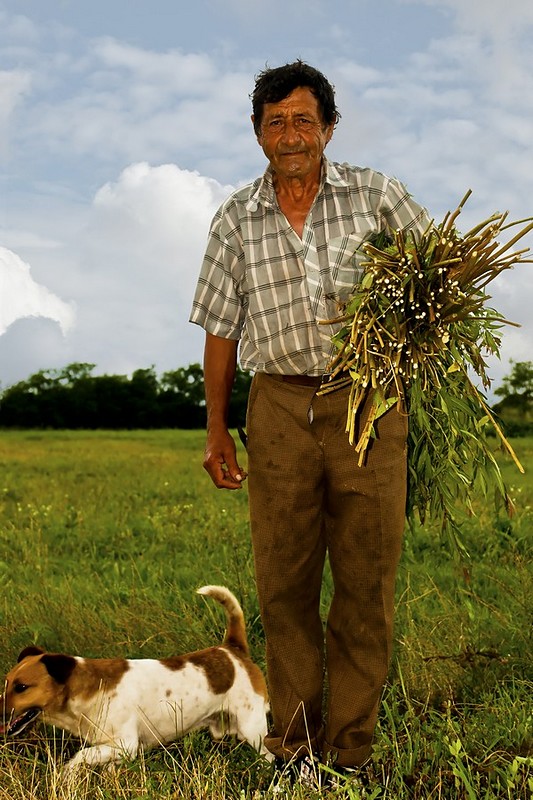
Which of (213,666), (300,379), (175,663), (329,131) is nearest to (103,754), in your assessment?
(175,663)

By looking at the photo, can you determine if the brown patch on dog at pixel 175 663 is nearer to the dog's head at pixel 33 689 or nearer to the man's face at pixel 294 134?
the dog's head at pixel 33 689

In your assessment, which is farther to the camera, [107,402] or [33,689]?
[107,402]

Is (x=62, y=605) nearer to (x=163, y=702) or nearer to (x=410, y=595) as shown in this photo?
(x=163, y=702)

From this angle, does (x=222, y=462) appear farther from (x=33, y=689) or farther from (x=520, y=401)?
(x=520, y=401)

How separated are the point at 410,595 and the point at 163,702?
7.88 ft

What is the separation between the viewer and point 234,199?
4199mm

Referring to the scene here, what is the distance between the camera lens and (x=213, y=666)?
4.47 meters

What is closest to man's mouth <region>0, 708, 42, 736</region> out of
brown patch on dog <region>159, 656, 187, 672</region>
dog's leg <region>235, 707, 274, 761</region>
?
brown patch on dog <region>159, 656, 187, 672</region>

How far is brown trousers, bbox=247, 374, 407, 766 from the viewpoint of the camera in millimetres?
3879

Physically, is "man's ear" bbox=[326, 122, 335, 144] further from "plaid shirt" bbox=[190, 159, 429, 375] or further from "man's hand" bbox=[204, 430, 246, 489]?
"man's hand" bbox=[204, 430, 246, 489]

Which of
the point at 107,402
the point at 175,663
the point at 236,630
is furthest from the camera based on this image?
the point at 107,402

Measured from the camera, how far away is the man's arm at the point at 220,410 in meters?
4.20

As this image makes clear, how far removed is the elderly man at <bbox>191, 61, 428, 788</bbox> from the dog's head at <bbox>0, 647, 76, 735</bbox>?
3.22ft

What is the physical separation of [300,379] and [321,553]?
2.71 feet
